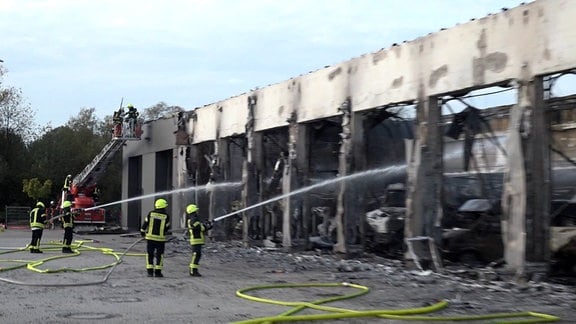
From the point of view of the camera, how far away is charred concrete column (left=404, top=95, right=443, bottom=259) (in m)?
15.3

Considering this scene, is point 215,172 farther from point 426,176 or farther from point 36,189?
point 36,189

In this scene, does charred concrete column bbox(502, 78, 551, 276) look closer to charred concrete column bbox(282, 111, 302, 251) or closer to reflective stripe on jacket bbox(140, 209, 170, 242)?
reflective stripe on jacket bbox(140, 209, 170, 242)

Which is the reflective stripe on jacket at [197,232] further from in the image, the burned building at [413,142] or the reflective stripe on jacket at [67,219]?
the reflective stripe on jacket at [67,219]

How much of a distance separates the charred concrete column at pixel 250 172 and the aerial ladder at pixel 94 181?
10013 mm

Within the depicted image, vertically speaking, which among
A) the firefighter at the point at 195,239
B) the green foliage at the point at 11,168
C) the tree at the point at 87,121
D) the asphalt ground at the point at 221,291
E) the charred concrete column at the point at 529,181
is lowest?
the asphalt ground at the point at 221,291

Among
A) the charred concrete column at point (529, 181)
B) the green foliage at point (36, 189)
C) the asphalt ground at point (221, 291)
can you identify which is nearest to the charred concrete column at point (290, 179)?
the asphalt ground at point (221, 291)

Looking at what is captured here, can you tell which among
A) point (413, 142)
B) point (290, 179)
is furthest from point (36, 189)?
point (413, 142)

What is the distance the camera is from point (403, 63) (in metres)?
16.1

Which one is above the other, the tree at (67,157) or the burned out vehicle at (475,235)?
→ the tree at (67,157)

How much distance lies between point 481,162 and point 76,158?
44.3 meters

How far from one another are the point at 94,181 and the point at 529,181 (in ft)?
91.6

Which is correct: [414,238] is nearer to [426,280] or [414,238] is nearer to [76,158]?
[426,280]

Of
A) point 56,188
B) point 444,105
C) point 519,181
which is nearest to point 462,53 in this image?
point 444,105

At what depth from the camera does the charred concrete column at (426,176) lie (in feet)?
50.2
